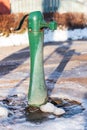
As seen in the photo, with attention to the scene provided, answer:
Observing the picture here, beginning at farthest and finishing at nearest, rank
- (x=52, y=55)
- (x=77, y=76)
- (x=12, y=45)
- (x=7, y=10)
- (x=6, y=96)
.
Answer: (x=7, y=10)
(x=12, y=45)
(x=52, y=55)
(x=77, y=76)
(x=6, y=96)

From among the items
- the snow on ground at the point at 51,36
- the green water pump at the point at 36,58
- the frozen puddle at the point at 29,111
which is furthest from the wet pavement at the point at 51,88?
the snow on ground at the point at 51,36

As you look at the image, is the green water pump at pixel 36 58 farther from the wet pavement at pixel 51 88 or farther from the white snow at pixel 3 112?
the white snow at pixel 3 112

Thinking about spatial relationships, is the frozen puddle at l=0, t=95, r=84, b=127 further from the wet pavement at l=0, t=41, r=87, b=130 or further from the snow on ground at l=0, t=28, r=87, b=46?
the snow on ground at l=0, t=28, r=87, b=46

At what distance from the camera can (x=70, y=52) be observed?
11039mm

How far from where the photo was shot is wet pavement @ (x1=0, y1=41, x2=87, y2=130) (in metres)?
5.20

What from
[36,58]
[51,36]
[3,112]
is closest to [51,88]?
[36,58]

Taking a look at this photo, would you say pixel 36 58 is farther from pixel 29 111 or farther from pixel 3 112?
pixel 3 112

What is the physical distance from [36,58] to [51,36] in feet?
26.8

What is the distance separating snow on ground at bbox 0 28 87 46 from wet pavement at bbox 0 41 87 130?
130 centimetres

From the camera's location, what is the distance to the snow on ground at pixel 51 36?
1283cm

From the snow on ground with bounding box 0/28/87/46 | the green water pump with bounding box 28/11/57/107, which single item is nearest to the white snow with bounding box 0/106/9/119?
the green water pump with bounding box 28/11/57/107

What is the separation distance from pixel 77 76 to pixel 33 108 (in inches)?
86.8

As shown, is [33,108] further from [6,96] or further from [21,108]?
[6,96]

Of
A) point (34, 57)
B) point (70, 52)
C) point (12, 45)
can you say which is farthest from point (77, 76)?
point (12, 45)
